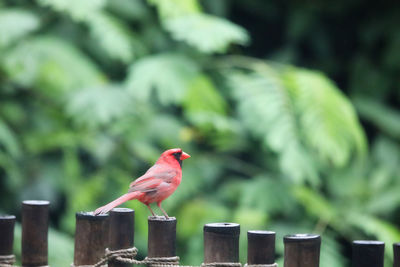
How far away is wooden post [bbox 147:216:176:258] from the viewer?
5.83ft

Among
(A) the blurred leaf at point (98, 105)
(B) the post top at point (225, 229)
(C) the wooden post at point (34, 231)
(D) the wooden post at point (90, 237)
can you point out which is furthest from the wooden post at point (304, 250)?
(A) the blurred leaf at point (98, 105)

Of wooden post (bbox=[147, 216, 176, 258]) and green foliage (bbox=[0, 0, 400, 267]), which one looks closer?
wooden post (bbox=[147, 216, 176, 258])

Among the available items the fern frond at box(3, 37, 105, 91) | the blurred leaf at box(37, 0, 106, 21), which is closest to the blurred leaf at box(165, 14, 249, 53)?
the blurred leaf at box(37, 0, 106, 21)

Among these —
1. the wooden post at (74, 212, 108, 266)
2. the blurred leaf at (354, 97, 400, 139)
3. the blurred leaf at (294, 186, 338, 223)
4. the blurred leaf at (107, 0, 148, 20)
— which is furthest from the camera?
the blurred leaf at (354, 97, 400, 139)

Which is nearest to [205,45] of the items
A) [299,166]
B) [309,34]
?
[299,166]

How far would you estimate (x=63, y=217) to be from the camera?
415cm

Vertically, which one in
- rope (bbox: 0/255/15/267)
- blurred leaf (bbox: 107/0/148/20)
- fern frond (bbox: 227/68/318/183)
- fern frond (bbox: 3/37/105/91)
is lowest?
rope (bbox: 0/255/15/267)

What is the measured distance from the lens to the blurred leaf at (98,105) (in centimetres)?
353

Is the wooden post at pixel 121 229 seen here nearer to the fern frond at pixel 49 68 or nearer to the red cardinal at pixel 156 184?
the red cardinal at pixel 156 184

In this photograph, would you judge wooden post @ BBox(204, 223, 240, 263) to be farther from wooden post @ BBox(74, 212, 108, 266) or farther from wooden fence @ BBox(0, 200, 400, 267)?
wooden post @ BBox(74, 212, 108, 266)

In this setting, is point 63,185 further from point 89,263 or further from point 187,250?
point 89,263

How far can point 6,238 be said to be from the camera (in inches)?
79.9

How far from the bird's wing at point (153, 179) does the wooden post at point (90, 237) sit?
174 millimetres

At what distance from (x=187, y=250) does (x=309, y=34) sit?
1.79m
